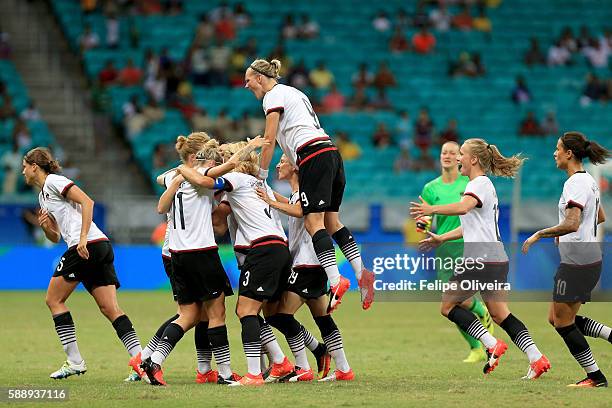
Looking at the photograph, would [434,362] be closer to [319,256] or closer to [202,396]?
[319,256]

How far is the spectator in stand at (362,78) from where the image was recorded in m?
29.1

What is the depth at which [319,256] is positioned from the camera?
34.0 ft

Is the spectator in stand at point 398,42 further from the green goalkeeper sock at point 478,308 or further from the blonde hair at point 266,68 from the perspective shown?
the blonde hair at point 266,68

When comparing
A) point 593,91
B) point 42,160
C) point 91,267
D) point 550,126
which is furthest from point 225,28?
point 91,267

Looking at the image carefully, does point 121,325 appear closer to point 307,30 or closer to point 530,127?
point 530,127

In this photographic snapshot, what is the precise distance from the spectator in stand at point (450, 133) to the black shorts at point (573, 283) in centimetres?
1703

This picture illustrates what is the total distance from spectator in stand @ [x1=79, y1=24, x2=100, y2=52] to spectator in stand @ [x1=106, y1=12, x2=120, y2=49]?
0.30 m

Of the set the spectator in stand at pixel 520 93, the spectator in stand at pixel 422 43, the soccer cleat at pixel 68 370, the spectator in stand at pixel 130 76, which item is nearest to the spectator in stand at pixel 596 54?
the spectator in stand at pixel 520 93

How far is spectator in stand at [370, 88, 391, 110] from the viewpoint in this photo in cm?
2866

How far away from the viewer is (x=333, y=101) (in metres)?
28.4

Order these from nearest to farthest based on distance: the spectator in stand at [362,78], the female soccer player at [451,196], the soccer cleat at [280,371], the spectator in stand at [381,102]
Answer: the soccer cleat at [280,371]
the female soccer player at [451,196]
the spectator in stand at [381,102]
the spectator in stand at [362,78]

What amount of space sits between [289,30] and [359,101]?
284cm

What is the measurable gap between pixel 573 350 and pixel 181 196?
3694mm

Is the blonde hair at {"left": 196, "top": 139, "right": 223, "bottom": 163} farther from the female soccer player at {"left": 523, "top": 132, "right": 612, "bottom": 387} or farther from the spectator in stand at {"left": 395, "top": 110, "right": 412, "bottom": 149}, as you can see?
the spectator in stand at {"left": 395, "top": 110, "right": 412, "bottom": 149}
